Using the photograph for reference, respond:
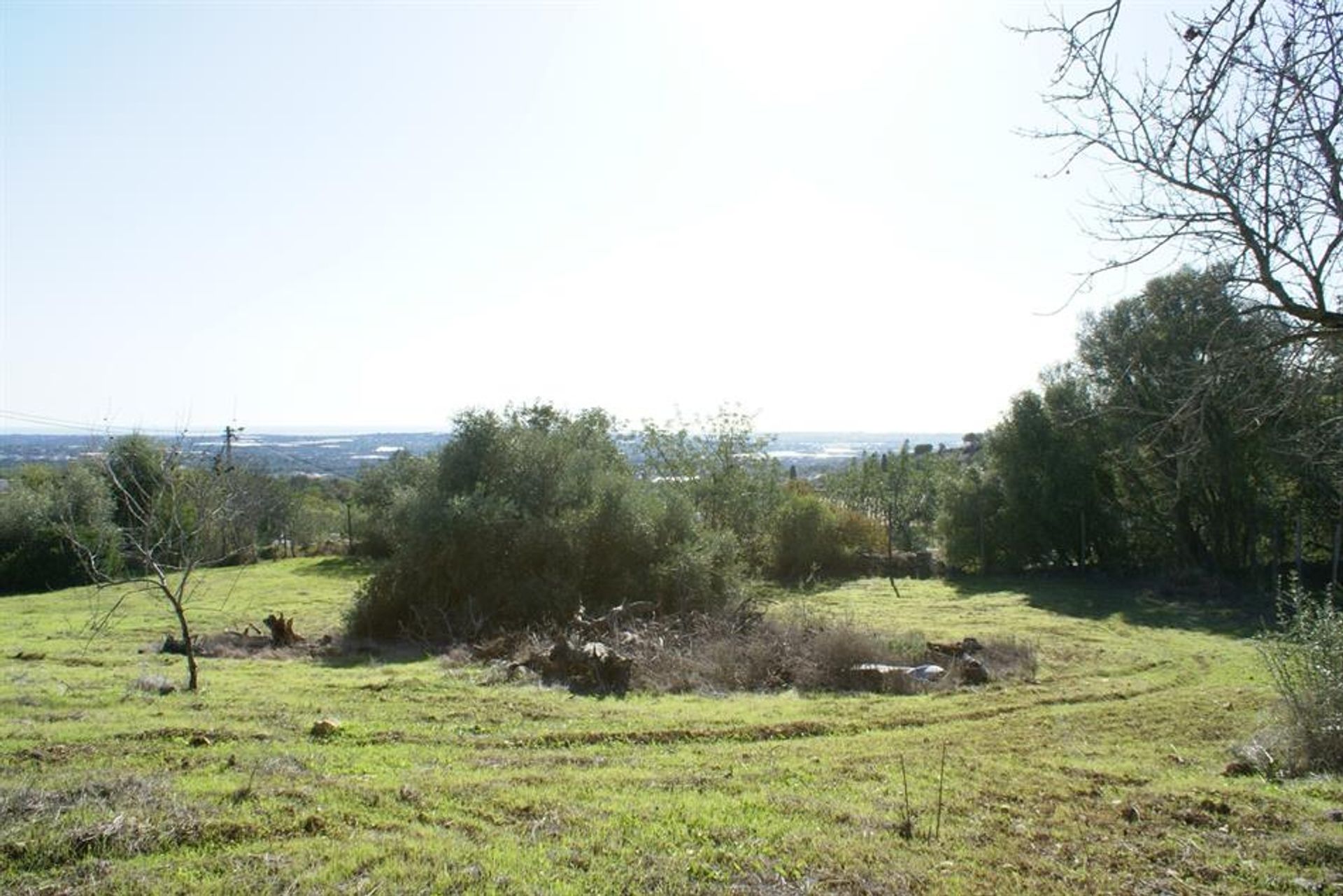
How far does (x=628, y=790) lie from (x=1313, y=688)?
627 centimetres

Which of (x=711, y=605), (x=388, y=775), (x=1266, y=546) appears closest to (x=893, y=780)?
(x=388, y=775)

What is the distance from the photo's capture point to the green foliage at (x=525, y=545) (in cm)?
1816

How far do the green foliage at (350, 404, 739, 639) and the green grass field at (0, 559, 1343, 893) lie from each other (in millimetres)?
4501

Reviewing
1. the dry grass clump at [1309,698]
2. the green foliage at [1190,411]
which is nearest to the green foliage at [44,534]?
the green foliage at [1190,411]

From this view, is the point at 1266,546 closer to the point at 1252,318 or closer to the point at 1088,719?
the point at 1088,719

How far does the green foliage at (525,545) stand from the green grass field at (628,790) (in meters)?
4.50

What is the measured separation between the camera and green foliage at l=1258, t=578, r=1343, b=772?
24.9 ft

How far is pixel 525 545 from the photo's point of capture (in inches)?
741

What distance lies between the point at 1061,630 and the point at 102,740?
1837 cm

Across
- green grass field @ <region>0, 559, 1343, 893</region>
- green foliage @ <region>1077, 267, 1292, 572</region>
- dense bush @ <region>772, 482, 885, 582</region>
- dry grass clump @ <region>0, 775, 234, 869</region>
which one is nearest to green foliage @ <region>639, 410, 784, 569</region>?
dense bush @ <region>772, 482, 885, 582</region>

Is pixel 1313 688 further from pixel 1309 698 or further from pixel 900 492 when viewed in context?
pixel 900 492

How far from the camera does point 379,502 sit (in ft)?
124

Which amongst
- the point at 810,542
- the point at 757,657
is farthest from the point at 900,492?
the point at 757,657

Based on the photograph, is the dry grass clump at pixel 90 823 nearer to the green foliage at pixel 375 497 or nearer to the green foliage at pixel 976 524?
the green foliage at pixel 375 497
